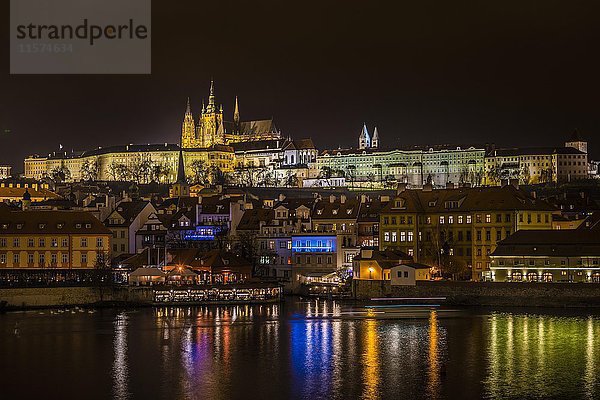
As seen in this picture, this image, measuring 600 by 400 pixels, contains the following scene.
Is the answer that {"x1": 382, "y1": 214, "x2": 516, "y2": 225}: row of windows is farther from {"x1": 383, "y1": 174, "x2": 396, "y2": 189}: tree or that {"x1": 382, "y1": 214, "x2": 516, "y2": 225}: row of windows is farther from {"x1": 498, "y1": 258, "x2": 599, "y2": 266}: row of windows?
{"x1": 383, "y1": 174, "x2": 396, "y2": 189}: tree

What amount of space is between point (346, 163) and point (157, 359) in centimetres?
14825

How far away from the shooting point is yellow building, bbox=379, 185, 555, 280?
52.2 m

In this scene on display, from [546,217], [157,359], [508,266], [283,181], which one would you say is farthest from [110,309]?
[283,181]

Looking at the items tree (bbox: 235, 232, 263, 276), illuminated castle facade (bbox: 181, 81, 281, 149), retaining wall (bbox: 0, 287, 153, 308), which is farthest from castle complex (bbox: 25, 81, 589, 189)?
retaining wall (bbox: 0, 287, 153, 308)

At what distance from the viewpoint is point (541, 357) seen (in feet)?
103

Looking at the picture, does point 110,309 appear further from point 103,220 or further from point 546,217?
point 546,217

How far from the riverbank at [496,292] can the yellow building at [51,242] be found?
1384 cm

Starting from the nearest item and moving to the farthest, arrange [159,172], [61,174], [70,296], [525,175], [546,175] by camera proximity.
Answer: [70,296]
[546,175]
[525,175]
[159,172]
[61,174]

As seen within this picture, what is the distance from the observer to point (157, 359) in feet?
104

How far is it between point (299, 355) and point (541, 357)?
7.44 m

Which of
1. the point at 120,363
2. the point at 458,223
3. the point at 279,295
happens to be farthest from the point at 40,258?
the point at 120,363

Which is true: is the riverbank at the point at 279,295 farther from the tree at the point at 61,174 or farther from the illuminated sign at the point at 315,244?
the tree at the point at 61,174

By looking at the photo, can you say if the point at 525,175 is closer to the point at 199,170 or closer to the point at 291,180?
the point at 291,180

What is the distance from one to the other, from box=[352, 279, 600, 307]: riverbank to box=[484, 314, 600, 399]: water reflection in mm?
3660
